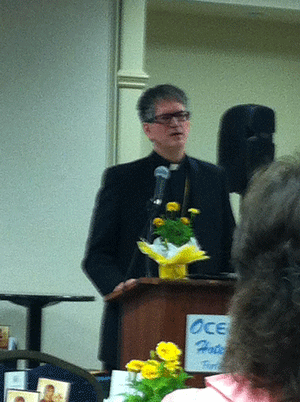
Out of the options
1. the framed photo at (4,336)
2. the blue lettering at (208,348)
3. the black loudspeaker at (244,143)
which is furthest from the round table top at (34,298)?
the blue lettering at (208,348)

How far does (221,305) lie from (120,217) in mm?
720

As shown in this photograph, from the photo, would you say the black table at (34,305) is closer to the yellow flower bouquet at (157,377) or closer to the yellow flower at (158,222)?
the yellow flower at (158,222)

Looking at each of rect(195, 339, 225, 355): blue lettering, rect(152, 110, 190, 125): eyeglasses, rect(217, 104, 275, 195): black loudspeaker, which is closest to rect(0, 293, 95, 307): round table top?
rect(217, 104, 275, 195): black loudspeaker

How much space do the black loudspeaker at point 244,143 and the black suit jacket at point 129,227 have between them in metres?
0.69

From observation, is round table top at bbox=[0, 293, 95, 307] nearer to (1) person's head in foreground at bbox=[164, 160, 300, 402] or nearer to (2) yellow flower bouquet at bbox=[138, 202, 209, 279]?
(2) yellow flower bouquet at bbox=[138, 202, 209, 279]

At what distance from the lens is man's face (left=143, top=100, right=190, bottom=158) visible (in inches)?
135

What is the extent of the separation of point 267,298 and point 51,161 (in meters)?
5.34

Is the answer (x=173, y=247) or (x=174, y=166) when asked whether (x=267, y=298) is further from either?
(x=174, y=166)

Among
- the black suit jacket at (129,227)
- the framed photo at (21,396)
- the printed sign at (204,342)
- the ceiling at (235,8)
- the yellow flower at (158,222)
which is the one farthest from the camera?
the ceiling at (235,8)

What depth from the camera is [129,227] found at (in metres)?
3.40

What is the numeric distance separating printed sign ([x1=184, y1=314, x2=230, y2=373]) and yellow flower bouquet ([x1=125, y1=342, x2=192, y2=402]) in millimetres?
567

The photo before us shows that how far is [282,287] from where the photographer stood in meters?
0.96

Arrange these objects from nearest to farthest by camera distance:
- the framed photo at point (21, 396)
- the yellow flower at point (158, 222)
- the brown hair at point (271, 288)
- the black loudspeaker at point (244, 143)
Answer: the brown hair at point (271, 288), the framed photo at point (21, 396), the yellow flower at point (158, 222), the black loudspeaker at point (244, 143)

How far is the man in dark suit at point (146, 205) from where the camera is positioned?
3.29 m
